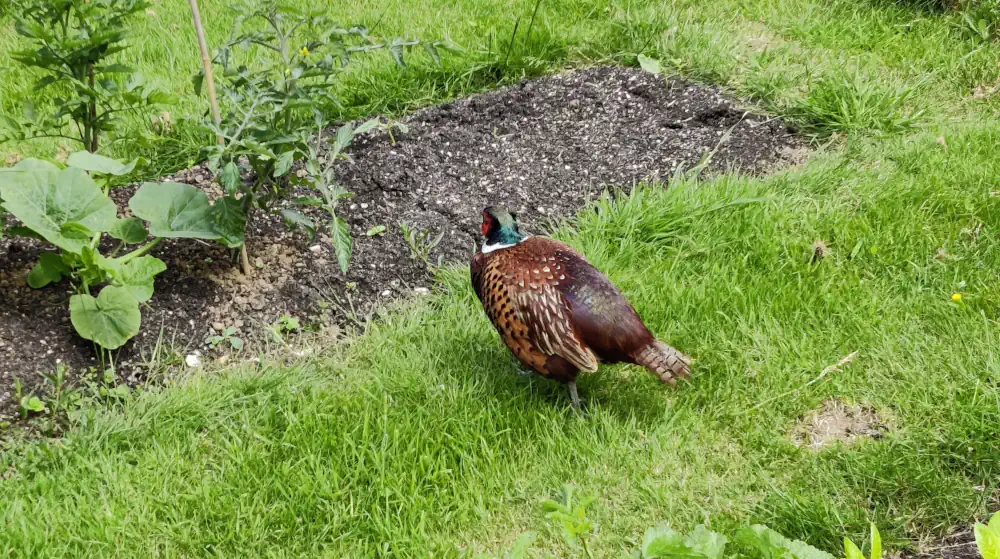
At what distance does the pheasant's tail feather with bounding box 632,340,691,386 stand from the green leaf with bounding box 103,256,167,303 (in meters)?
1.71

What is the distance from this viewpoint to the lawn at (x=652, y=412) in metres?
2.61

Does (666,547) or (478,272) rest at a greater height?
Answer: (666,547)

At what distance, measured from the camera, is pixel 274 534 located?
8.54ft

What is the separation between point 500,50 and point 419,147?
1.03 meters

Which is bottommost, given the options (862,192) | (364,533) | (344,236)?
(364,533)

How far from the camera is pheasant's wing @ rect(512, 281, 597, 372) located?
2.76 meters

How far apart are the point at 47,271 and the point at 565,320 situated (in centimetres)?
189

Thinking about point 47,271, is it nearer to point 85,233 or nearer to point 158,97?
point 85,233

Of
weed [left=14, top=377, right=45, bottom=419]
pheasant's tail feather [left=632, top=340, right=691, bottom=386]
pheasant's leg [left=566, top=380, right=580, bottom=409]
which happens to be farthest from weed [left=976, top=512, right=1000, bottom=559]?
weed [left=14, top=377, right=45, bottom=419]

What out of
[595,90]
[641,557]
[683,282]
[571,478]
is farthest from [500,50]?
[641,557]

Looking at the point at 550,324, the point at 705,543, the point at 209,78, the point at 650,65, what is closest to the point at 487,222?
the point at 550,324

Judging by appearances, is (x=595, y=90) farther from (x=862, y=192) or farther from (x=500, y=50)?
(x=862, y=192)

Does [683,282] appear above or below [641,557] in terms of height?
below

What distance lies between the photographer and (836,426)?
294cm
